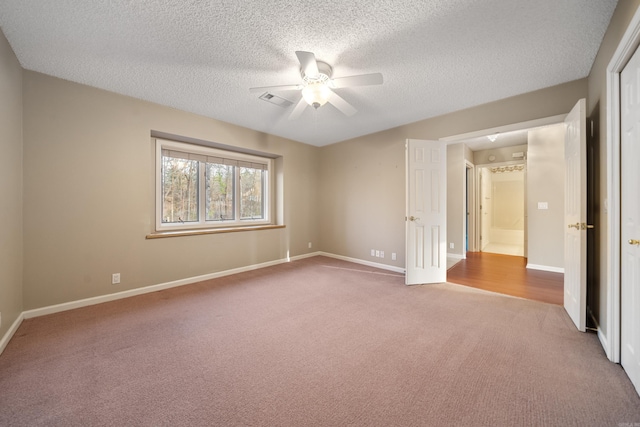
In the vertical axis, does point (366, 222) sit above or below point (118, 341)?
above

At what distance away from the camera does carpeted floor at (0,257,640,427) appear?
4.35ft

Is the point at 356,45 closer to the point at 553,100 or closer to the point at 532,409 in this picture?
the point at 553,100

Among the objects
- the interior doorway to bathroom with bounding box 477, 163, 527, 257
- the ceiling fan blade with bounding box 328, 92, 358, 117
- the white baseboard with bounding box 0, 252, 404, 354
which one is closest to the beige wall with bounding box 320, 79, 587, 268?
the white baseboard with bounding box 0, 252, 404, 354

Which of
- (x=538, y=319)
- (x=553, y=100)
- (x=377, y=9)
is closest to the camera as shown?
(x=377, y=9)

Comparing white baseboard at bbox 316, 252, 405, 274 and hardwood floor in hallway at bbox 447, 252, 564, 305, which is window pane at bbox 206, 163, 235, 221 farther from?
hardwood floor in hallway at bbox 447, 252, 564, 305

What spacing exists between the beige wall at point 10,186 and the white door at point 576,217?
4.95 metres

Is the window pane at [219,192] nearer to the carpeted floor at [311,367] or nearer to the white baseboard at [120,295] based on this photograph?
the white baseboard at [120,295]

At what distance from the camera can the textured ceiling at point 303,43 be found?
5.66 feet

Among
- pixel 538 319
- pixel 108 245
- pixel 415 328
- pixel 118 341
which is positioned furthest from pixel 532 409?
pixel 108 245

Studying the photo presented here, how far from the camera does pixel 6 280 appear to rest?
2.07m

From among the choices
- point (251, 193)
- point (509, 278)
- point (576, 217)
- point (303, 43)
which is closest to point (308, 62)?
point (303, 43)

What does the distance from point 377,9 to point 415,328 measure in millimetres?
2641

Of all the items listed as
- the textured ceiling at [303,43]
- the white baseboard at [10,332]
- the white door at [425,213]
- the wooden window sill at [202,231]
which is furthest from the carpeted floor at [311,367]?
the textured ceiling at [303,43]

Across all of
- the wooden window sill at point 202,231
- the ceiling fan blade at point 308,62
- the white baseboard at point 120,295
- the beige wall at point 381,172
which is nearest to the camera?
the ceiling fan blade at point 308,62
